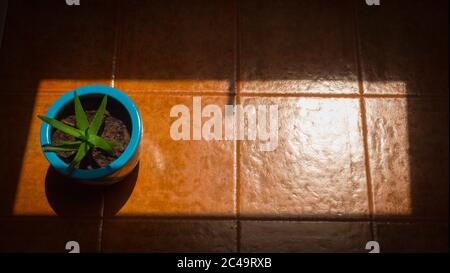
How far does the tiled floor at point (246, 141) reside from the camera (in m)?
1.33

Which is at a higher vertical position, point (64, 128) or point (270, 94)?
point (270, 94)

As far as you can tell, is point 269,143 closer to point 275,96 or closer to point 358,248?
point 275,96

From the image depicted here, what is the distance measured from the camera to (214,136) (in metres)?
1.41

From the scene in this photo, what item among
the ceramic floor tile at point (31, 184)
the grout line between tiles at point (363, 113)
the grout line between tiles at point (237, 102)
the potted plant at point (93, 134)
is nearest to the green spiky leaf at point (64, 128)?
the potted plant at point (93, 134)

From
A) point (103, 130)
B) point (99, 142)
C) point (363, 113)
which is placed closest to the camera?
point (99, 142)

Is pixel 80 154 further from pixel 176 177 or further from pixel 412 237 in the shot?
pixel 412 237

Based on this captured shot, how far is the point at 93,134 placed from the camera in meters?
1.12

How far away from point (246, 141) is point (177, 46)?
0.41 metres

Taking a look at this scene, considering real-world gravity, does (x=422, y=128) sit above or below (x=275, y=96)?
below

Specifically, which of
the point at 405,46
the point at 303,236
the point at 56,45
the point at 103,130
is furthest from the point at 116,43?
the point at 405,46

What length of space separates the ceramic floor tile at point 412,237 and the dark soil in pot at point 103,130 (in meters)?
0.81

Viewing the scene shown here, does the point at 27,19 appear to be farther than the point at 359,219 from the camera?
Yes

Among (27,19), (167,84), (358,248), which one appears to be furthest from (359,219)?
(27,19)
